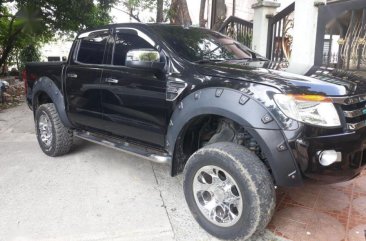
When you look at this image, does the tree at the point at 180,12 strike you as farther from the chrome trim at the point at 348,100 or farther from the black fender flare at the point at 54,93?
the chrome trim at the point at 348,100

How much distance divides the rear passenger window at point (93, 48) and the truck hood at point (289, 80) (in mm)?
1535

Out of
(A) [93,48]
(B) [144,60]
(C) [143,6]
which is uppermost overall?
(C) [143,6]

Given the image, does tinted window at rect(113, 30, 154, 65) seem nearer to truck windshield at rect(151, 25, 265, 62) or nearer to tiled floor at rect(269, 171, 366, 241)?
truck windshield at rect(151, 25, 265, 62)

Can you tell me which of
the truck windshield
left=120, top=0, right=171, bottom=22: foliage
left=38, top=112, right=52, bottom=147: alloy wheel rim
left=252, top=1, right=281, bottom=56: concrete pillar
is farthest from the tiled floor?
left=120, top=0, right=171, bottom=22: foliage

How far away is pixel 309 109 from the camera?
2.57m

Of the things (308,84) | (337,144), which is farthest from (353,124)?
(308,84)

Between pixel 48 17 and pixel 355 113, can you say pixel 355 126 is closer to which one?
pixel 355 113

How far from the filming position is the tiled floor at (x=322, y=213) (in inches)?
121

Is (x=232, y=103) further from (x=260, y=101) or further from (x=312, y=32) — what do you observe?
(x=312, y=32)

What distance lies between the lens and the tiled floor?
3.08 meters

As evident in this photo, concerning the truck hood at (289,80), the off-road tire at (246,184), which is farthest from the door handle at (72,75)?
the off-road tire at (246,184)

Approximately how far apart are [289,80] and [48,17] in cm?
994

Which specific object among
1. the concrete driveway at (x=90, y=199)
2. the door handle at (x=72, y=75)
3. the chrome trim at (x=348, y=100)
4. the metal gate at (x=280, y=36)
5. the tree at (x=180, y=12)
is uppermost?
the tree at (x=180, y=12)

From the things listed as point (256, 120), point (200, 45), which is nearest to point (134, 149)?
point (200, 45)
